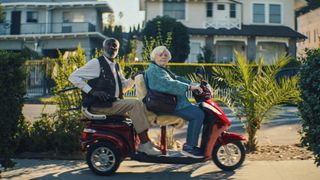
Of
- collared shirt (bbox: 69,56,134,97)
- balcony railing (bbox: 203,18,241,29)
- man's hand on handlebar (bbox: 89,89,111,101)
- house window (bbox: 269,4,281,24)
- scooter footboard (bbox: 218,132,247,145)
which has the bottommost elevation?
scooter footboard (bbox: 218,132,247,145)

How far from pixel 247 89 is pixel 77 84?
3204 millimetres

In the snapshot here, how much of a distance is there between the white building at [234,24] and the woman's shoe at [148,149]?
24.7 meters

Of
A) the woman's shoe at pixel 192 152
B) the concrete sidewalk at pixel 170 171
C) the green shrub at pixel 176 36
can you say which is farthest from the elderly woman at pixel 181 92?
the green shrub at pixel 176 36

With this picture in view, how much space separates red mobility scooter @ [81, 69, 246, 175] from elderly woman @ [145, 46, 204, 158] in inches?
5.4

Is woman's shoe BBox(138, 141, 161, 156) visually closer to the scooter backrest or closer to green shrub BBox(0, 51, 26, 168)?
the scooter backrest

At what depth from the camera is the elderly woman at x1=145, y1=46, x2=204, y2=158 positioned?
6.01m

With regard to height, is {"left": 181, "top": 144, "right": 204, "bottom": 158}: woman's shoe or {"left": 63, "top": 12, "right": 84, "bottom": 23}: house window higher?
{"left": 63, "top": 12, "right": 84, "bottom": 23}: house window

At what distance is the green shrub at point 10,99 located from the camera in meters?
5.20

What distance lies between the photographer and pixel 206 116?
6215mm

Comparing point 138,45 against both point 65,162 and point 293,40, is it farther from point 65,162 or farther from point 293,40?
point 65,162

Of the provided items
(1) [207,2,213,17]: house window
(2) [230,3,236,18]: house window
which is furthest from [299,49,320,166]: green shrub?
(2) [230,3,236,18]: house window

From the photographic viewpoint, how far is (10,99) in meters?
5.25

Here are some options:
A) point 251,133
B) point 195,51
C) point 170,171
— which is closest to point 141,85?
point 170,171

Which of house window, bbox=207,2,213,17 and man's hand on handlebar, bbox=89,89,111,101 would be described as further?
house window, bbox=207,2,213,17
